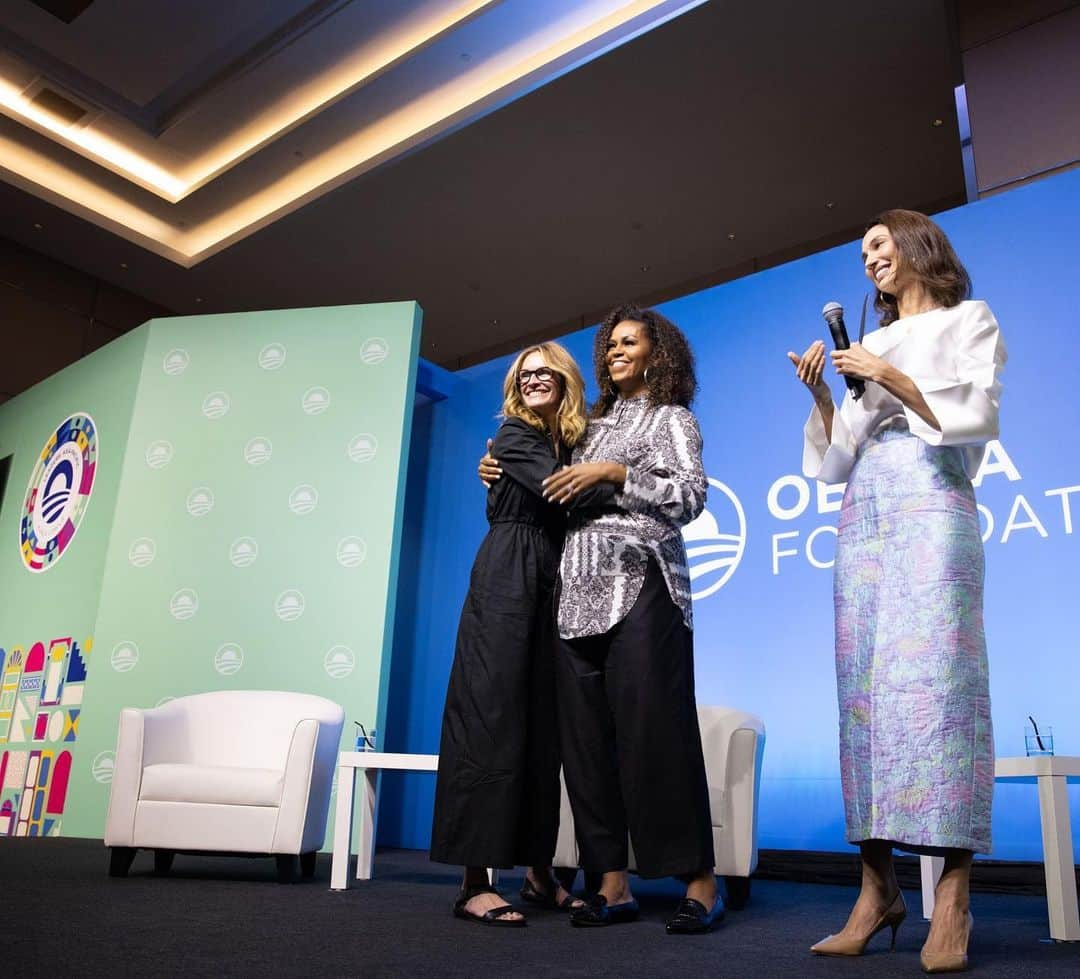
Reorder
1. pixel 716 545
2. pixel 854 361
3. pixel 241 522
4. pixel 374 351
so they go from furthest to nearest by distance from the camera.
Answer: pixel 374 351
pixel 241 522
pixel 716 545
pixel 854 361

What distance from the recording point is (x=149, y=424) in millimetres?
5711

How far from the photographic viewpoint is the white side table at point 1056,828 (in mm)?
2170

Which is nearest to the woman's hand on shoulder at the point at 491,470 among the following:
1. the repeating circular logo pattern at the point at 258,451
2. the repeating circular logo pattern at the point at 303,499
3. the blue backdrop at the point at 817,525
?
the blue backdrop at the point at 817,525

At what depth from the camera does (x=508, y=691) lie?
212cm

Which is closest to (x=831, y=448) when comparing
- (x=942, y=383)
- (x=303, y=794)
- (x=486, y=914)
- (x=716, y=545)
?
(x=942, y=383)

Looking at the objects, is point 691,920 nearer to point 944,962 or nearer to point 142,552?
point 944,962

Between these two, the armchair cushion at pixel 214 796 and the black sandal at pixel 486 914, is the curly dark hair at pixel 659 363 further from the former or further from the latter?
the armchair cushion at pixel 214 796

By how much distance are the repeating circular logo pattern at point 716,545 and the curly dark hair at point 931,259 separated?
108 inches

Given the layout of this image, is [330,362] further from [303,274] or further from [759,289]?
[303,274]

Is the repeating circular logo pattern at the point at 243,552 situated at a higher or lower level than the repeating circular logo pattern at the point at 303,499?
lower

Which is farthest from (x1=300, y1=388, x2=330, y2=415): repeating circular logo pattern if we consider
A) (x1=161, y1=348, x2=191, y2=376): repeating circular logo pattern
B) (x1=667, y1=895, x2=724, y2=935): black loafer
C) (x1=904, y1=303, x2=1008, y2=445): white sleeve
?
(x1=904, y1=303, x2=1008, y2=445): white sleeve

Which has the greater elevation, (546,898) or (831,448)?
(831,448)

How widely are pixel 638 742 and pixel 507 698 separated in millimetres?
293

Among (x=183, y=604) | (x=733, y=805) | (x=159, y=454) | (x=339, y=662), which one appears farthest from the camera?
(x=159, y=454)
